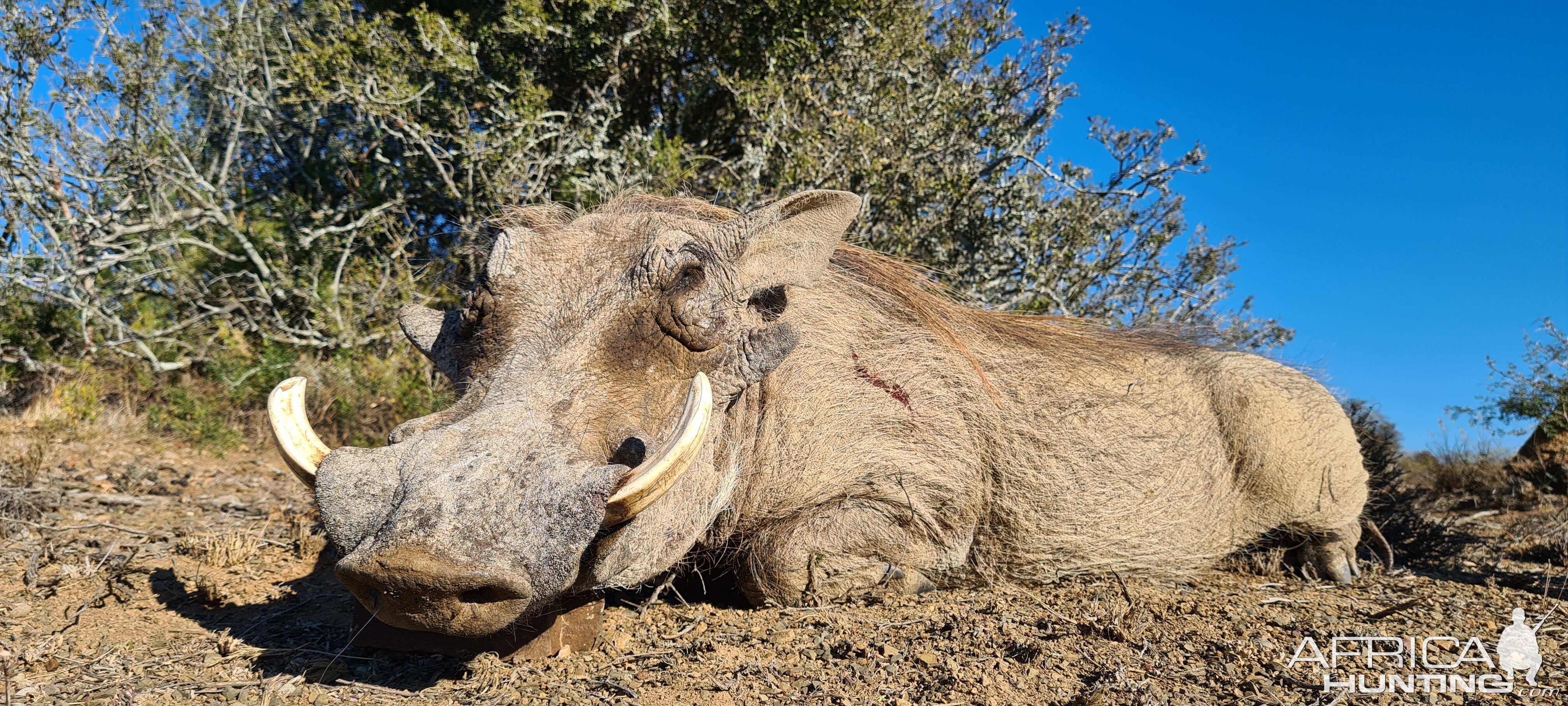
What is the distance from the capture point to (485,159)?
Answer: 607 centimetres

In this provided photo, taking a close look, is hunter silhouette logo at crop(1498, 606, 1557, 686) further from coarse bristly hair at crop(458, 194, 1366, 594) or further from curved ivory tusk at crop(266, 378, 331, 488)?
curved ivory tusk at crop(266, 378, 331, 488)

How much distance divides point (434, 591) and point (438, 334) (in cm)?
134

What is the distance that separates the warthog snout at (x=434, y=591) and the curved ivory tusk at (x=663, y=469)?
0.83ft

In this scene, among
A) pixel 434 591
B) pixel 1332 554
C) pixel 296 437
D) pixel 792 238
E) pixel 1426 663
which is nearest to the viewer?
pixel 434 591

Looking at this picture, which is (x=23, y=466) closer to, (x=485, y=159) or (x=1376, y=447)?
(x=485, y=159)

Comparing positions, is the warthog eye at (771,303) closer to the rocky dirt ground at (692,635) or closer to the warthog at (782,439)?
the warthog at (782,439)

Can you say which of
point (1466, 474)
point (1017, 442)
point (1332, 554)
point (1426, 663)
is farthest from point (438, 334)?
point (1466, 474)

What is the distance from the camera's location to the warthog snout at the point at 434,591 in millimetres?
1672

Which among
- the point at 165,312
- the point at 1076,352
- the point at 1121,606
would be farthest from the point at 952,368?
the point at 165,312

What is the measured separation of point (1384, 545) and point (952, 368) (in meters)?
2.43

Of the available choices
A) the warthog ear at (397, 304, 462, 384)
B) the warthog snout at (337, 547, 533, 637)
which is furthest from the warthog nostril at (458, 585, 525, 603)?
the warthog ear at (397, 304, 462, 384)

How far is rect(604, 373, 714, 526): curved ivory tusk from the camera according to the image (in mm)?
1939

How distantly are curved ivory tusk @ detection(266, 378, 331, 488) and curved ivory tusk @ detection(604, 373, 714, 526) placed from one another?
67 centimetres

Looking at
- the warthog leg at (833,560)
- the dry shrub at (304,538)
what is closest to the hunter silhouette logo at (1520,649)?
the warthog leg at (833,560)
